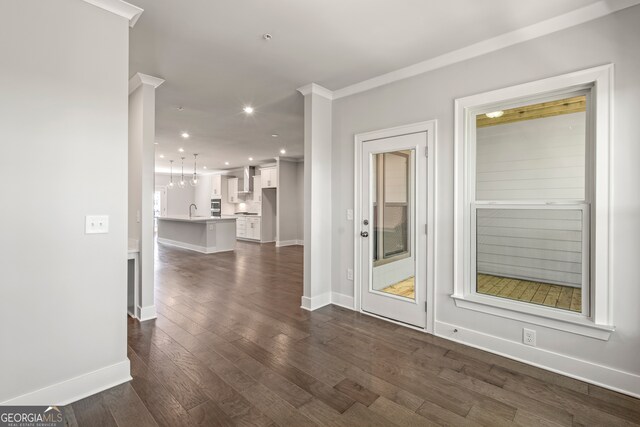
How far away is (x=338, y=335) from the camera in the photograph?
2994 mm

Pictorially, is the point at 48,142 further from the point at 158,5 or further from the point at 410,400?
the point at 410,400

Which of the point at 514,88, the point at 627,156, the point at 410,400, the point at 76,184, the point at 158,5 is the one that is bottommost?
the point at 410,400

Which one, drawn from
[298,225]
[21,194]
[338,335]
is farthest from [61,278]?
[298,225]

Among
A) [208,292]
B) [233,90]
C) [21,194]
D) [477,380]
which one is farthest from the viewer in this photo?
[208,292]

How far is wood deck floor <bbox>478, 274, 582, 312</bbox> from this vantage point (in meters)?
2.36

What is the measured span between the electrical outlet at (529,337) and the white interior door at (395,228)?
86cm

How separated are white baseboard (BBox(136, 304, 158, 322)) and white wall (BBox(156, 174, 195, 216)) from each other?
37.1 feet

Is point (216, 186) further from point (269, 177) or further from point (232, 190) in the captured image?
point (269, 177)

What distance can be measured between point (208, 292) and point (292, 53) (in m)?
3.38

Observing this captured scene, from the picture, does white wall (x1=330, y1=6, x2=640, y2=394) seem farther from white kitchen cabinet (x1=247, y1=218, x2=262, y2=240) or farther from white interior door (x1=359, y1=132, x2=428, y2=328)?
white kitchen cabinet (x1=247, y1=218, x2=262, y2=240)

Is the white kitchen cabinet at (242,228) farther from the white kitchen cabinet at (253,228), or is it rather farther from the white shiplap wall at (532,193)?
the white shiplap wall at (532,193)

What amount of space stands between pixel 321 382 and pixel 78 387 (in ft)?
5.26

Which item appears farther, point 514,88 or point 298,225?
point 298,225

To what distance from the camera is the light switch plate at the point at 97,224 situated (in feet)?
6.64
